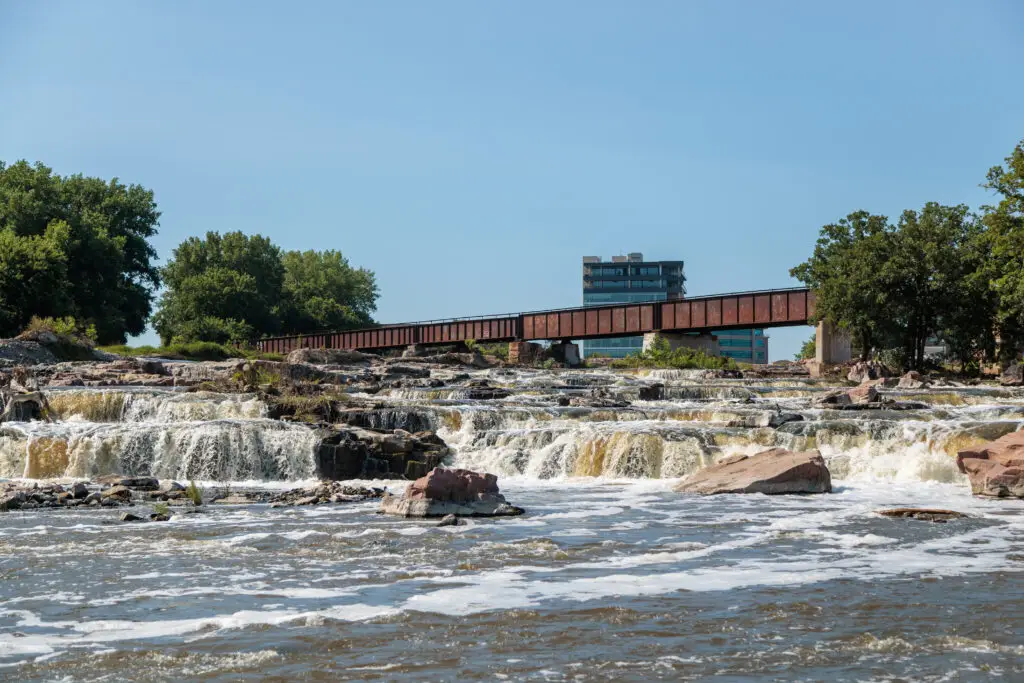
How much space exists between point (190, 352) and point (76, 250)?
1222 centimetres

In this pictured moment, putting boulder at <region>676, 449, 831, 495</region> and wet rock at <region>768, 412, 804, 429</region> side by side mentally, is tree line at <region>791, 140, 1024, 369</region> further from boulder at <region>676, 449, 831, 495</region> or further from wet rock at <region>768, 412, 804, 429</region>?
boulder at <region>676, 449, 831, 495</region>

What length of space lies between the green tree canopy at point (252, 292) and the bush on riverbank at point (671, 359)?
37143 millimetres

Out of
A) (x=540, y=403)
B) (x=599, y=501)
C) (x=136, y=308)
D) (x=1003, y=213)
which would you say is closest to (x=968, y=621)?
(x=599, y=501)

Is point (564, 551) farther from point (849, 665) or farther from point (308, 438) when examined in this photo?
point (308, 438)

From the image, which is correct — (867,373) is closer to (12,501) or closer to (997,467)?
(997,467)

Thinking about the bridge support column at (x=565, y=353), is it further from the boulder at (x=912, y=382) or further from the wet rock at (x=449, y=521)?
the wet rock at (x=449, y=521)

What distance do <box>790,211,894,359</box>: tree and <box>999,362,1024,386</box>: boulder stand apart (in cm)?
679

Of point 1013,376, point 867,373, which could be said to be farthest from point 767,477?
point 867,373

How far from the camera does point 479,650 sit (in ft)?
28.8

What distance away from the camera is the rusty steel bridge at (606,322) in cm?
6388

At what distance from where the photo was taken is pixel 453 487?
1759cm

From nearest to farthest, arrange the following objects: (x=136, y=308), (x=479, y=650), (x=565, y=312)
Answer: (x=479, y=650)
(x=565, y=312)
(x=136, y=308)

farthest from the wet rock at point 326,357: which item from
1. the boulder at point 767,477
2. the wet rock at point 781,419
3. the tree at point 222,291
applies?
the boulder at point 767,477

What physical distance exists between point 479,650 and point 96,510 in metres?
11.7
